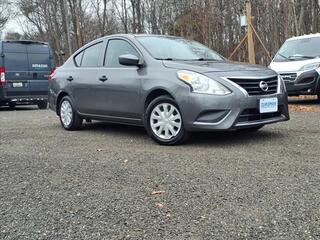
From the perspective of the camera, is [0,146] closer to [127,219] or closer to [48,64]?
[127,219]

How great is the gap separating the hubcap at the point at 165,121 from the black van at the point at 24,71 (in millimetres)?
8387

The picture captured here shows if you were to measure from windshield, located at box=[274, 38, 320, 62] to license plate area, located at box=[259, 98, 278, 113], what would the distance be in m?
5.88

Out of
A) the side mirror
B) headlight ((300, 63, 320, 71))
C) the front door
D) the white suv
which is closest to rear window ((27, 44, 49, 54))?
the white suv

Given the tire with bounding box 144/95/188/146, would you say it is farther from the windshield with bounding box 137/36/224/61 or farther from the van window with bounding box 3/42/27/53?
the van window with bounding box 3/42/27/53

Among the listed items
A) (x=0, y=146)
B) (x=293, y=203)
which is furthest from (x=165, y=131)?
(x=293, y=203)

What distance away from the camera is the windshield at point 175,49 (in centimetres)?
658

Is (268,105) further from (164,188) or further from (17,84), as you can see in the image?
(17,84)

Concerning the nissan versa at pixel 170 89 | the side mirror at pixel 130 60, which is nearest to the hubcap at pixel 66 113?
the nissan versa at pixel 170 89

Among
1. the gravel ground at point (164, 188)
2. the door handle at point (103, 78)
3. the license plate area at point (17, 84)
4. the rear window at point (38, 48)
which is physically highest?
the rear window at point (38, 48)

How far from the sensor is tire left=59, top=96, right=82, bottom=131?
7.89m

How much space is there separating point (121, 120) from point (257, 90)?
6.77 ft

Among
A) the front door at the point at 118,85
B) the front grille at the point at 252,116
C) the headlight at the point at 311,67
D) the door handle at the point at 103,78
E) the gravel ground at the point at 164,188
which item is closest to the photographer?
the gravel ground at the point at 164,188

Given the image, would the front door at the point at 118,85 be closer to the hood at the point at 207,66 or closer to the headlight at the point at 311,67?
the hood at the point at 207,66

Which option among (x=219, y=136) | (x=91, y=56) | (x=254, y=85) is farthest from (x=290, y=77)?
(x=254, y=85)
